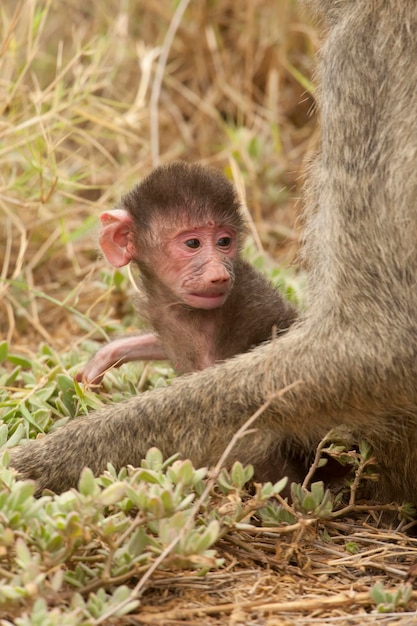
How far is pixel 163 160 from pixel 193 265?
11.4 ft

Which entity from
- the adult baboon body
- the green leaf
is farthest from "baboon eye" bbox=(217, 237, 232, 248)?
the green leaf

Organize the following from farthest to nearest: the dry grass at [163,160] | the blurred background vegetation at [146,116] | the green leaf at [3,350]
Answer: the blurred background vegetation at [146,116]
the green leaf at [3,350]
the dry grass at [163,160]

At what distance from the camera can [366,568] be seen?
3418 mm

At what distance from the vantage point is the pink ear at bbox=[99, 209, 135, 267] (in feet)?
13.6

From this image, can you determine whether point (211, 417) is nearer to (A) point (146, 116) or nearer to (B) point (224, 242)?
(B) point (224, 242)

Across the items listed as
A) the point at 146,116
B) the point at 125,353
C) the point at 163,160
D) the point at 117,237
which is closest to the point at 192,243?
the point at 117,237

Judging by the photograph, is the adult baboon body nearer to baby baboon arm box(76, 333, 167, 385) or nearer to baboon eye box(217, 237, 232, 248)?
baboon eye box(217, 237, 232, 248)

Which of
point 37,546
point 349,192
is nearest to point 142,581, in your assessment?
point 37,546

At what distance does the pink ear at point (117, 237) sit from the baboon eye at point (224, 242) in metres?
0.34

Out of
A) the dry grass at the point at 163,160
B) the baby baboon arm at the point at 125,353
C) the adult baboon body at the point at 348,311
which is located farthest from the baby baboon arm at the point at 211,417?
the baby baboon arm at the point at 125,353

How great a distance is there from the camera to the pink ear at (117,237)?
4.14 metres

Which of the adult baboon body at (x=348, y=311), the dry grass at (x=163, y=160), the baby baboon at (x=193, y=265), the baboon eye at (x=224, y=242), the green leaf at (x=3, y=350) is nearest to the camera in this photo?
the dry grass at (x=163, y=160)

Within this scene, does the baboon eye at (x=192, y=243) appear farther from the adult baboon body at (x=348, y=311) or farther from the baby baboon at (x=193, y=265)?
the adult baboon body at (x=348, y=311)

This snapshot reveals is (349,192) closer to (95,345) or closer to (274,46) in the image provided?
(95,345)
